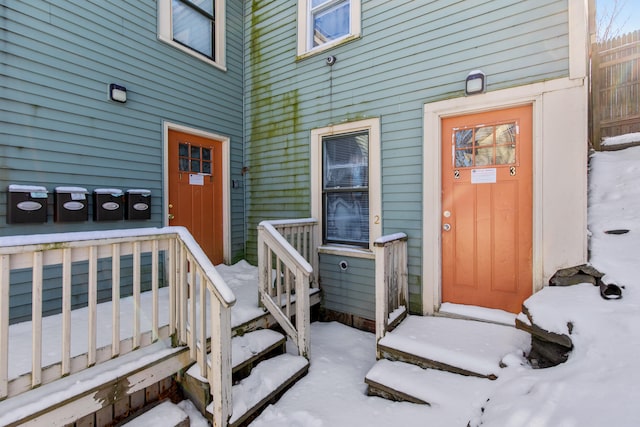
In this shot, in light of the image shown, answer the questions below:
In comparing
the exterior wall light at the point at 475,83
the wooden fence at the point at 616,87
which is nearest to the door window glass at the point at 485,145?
the exterior wall light at the point at 475,83

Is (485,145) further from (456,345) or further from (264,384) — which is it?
(264,384)

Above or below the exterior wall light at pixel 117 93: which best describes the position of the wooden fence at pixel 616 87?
above

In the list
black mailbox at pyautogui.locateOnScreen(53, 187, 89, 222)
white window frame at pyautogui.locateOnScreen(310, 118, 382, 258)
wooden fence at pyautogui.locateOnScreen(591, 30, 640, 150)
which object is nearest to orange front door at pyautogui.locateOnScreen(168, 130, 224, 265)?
black mailbox at pyautogui.locateOnScreen(53, 187, 89, 222)

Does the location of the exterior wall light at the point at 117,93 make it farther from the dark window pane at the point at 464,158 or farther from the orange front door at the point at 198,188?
the dark window pane at the point at 464,158

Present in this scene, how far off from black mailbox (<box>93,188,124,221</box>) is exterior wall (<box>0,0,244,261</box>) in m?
0.10

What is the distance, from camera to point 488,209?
2859mm

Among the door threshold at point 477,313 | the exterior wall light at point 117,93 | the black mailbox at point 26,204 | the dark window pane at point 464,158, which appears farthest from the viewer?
the exterior wall light at point 117,93

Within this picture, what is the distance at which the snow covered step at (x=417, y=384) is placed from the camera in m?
2.02

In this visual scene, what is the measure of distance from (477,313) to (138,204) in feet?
12.0

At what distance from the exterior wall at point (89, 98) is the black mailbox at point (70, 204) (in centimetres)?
9

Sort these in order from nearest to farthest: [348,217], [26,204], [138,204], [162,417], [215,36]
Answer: [162,417], [26,204], [138,204], [348,217], [215,36]

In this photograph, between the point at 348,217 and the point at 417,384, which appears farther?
the point at 348,217

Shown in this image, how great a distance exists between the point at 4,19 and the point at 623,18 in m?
10.7

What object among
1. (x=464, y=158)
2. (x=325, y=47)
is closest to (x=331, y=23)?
(x=325, y=47)
